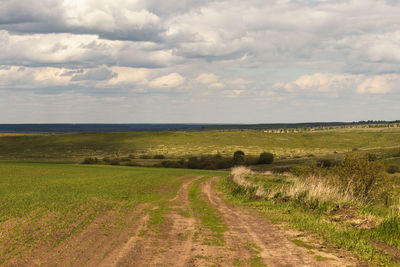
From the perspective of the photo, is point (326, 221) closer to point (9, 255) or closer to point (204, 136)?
point (9, 255)

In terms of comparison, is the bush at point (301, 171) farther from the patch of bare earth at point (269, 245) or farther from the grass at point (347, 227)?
the patch of bare earth at point (269, 245)

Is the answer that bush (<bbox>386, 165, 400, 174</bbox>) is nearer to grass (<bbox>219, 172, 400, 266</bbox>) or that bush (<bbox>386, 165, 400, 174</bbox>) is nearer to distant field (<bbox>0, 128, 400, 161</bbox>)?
grass (<bbox>219, 172, 400, 266</bbox>)

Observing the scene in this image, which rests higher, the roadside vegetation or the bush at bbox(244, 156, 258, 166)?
the roadside vegetation

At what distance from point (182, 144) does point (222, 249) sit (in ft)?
402

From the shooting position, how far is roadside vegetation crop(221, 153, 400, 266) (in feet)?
41.1

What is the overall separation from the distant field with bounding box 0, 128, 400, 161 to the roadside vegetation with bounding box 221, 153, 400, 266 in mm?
87429

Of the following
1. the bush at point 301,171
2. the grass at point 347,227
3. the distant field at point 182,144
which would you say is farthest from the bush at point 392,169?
the distant field at point 182,144

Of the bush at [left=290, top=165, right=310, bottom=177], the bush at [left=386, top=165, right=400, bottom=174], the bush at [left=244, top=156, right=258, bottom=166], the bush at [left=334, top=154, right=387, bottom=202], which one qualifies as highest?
the bush at [left=334, top=154, right=387, bottom=202]

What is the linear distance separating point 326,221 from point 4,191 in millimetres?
23395

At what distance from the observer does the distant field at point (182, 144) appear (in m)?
119

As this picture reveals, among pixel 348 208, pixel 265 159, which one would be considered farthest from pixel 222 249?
pixel 265 159

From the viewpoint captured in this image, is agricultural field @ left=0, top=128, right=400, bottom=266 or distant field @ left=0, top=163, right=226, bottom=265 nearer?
agricultural field @ left=0, top=128, right=400, bottom=266

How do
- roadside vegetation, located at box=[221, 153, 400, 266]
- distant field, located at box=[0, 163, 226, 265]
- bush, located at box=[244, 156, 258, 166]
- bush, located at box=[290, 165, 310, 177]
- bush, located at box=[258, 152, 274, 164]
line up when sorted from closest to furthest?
roadside vegetation, located at box=[221, 153, 400, 266] → distant field, located at box=[0, 163, 226, 265] → bush, located at box=[290, 165, 310, 177] → bush, located at box=[258, 152, 274, 164] → bush, located at box=[244, 156, 258, 166]

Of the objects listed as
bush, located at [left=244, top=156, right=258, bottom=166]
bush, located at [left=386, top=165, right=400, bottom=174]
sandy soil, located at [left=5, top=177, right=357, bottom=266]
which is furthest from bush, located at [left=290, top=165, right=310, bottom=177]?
bush, located at [left=244, top=156, right=258, bottom=166]
